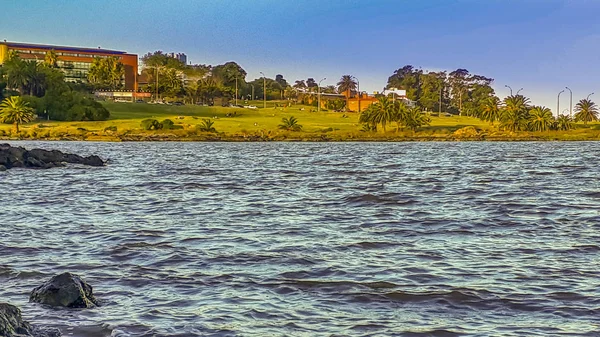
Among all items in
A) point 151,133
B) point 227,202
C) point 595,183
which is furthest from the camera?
point 151,133

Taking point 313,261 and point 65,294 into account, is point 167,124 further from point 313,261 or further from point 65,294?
point 65,294

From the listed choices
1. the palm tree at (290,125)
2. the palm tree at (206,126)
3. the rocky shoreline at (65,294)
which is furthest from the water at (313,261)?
the palm tree at (290,125)

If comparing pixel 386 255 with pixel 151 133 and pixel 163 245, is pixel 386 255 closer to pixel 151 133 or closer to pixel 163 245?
pixel 163 245

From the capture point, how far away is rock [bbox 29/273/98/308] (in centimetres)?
1224

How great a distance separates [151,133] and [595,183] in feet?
396

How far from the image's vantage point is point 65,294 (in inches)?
483

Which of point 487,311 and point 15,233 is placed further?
point 15,233

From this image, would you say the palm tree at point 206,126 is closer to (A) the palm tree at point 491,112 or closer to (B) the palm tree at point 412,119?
(B) the palm tree at point 412,119

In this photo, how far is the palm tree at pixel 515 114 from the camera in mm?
180875

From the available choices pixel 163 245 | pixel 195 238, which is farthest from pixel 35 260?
pixel 195 238

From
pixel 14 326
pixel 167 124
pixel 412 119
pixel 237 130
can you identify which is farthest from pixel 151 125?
pixel 14 326

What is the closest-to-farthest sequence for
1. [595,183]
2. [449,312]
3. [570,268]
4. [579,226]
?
[449,312] → [570,268] → [579,226] → [595,183]

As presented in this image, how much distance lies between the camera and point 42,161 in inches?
2363

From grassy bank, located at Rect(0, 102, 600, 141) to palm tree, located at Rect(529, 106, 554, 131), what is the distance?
13.6 feet
